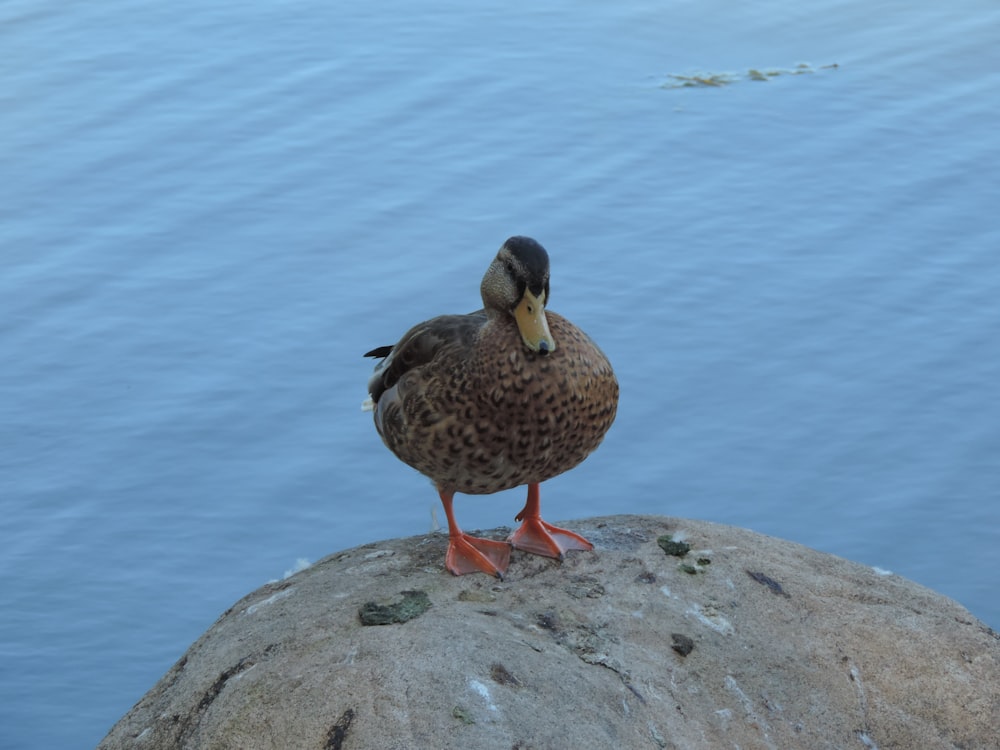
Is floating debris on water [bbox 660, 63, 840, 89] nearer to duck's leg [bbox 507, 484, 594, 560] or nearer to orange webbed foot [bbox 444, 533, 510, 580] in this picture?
duck's leg [bbox 507, 484, 594, 560]

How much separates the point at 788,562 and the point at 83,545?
3125mm

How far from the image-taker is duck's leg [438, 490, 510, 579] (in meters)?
3.97

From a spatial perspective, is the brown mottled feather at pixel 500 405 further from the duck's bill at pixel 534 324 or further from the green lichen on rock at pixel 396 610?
the green lichen on rock at pixel 396 610

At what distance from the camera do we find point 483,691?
3312 millimetres

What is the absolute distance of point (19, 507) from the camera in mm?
6043

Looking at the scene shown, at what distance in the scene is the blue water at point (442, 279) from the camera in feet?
19.4

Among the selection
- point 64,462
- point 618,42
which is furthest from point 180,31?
point 64,462

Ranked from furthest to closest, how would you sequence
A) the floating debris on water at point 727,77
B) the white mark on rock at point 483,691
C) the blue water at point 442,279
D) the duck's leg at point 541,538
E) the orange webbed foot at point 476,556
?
the floating debris on water at point 727,77 < the blue water at point 442,279 < the duck's leg at point 541,538 < the orange webbed foot at point 476,556 < the white mark on rock at point 483,691

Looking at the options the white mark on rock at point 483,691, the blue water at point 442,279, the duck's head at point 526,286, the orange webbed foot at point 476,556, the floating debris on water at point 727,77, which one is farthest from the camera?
the floating debris on water at point 727,77

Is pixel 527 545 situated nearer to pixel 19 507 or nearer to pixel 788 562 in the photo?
pixel 788 562

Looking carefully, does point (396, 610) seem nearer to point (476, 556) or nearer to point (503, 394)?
point (476, 556)

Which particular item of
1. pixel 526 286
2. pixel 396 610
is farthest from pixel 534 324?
pixel 396 610

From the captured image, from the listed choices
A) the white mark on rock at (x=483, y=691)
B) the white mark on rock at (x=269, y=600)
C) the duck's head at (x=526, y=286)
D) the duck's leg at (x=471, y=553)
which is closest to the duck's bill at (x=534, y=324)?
the duck's head at (x=526, y=286)

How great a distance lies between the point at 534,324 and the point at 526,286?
0.34 feet
